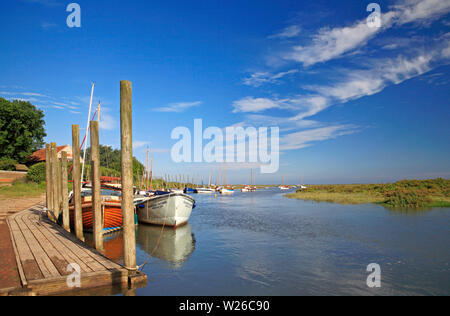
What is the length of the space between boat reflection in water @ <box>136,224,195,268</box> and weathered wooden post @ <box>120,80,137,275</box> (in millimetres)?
3777

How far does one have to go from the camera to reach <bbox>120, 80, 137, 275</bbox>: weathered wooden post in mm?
8000

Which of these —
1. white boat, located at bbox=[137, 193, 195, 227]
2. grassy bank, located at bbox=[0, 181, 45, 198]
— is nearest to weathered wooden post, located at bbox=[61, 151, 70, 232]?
white boat, located at bbox=[137, 193, 195, 227]

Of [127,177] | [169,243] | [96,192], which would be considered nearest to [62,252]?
[96,192]

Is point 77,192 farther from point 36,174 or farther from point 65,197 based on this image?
point 36,174

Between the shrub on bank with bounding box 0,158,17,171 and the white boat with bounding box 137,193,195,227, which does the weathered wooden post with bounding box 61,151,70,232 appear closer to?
the white boat with bounding box 137,193,195,227

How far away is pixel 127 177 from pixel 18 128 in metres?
48.4

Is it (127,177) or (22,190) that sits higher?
(127,177)

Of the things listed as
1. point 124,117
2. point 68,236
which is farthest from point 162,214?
point 124,117

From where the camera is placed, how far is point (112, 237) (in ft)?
56.2

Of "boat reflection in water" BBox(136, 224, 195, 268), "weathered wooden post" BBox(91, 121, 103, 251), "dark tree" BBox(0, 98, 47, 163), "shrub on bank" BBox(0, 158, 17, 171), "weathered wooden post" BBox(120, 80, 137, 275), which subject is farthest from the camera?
"dark tree" BBox(0, 98, 47, 163)

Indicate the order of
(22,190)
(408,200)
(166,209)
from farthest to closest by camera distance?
(22,190) → (408,200) → (166,209)

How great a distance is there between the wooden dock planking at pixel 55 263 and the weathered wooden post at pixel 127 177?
1.45 feet

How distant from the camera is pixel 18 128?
1818 inches

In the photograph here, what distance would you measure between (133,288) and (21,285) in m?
2.51
